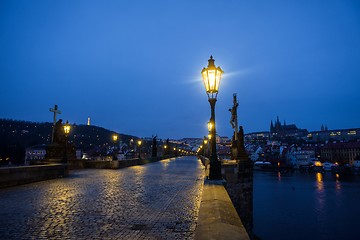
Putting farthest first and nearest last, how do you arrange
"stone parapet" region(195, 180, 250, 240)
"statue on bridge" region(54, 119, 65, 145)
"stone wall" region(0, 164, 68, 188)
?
"statue on bridge" region(54, 119, 65, 145) → "stone wall" region(0, 164, 68, 188) → "stone parapet" region(195, 180, 250, 240)

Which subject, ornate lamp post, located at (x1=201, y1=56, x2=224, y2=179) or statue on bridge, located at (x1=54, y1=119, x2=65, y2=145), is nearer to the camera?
ornate lamp post, located at (x1=201, y1=56, x2=224, y2=179)

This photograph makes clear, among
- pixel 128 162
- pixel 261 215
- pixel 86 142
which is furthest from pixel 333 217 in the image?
pixel 86 142

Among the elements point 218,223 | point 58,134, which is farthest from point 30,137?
point 218,223

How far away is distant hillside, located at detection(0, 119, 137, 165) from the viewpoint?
73875 mm

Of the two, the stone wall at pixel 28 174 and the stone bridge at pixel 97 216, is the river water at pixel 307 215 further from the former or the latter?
the stone bridge at pixel 97 216

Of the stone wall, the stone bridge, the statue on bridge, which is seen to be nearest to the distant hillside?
the statue on bridge

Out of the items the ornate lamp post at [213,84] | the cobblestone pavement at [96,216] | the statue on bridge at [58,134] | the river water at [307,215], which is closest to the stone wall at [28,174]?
the cobblestone pavement at [96,216]

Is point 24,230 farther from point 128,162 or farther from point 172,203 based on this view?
point 128,162

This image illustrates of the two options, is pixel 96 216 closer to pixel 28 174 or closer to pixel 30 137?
pixel 28 174

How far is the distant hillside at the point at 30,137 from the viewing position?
7388 cm

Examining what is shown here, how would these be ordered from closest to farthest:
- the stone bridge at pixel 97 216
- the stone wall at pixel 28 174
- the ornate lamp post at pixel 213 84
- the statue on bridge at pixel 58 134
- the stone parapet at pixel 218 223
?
the stone parapet at pixel 218 223
the stone bridge at pixel 97 216
the ornate lamp post at pixel 213 84
the stone wall at pixel 28 174
the statue on bridge at pixel 58 134

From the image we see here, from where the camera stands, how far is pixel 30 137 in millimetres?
96250

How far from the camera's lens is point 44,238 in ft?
16.0

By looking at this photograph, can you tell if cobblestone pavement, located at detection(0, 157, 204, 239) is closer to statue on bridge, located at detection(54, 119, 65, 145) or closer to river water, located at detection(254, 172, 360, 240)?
statue on bridge, located at detection(54, 119, 65, 145)
